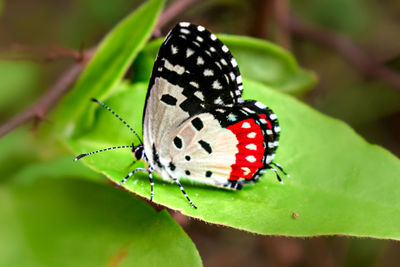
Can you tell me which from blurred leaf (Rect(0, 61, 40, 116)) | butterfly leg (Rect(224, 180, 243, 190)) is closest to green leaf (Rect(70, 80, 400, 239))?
butterfly leg (Rect(224, 180, 243, 190))

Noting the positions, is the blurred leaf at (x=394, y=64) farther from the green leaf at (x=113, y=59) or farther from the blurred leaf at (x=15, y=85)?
the blurred leaf at (x=15, y=85)

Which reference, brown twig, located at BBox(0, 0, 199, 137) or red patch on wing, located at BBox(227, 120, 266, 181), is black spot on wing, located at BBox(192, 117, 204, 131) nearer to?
red patch on wing, located at BBox(227, 120, 266, 181)

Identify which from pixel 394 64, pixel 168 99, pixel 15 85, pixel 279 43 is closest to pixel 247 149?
pixel 168 99

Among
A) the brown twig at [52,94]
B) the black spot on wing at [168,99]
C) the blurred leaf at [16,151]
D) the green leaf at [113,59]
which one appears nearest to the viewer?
the black spot on wing at [168,99]

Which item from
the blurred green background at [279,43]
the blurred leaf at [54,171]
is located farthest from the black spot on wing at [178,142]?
the blurred green background at [279,43]

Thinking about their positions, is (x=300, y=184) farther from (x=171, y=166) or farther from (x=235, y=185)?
(x=171, y=166)

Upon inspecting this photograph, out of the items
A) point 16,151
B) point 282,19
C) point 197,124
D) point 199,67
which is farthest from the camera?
point 282,19

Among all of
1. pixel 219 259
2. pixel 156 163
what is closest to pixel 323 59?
pixel 219 259
